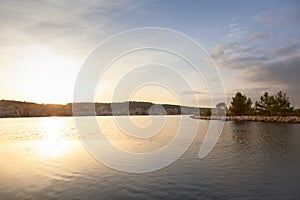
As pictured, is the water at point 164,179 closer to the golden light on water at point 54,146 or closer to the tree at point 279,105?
the golden light on water at point 54,146

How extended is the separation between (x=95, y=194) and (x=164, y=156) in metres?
13.4

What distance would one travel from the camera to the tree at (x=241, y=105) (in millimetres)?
122125

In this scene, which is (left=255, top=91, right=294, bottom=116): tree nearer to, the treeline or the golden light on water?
the treeline

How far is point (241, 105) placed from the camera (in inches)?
4835

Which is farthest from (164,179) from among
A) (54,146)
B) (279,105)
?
(279,105)

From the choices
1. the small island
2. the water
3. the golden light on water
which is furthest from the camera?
the small island

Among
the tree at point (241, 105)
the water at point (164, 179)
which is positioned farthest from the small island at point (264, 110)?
Answer: the water at point (164, 179)

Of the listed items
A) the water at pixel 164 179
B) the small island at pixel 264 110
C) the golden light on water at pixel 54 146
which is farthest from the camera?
the small island at pixel 264 110

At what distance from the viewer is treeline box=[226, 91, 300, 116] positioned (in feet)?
345

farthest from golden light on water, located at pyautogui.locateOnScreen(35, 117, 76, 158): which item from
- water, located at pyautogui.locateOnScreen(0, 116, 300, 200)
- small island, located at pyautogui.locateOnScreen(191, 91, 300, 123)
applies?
small island, located at pyautogui.locateOnScreen(191, 91, 300, 123)

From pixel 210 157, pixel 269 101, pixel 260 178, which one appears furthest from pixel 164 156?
pixel 269 101

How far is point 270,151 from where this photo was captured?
3041 cm

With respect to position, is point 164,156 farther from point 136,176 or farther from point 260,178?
point 260,178

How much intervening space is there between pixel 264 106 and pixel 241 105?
10072 mm
